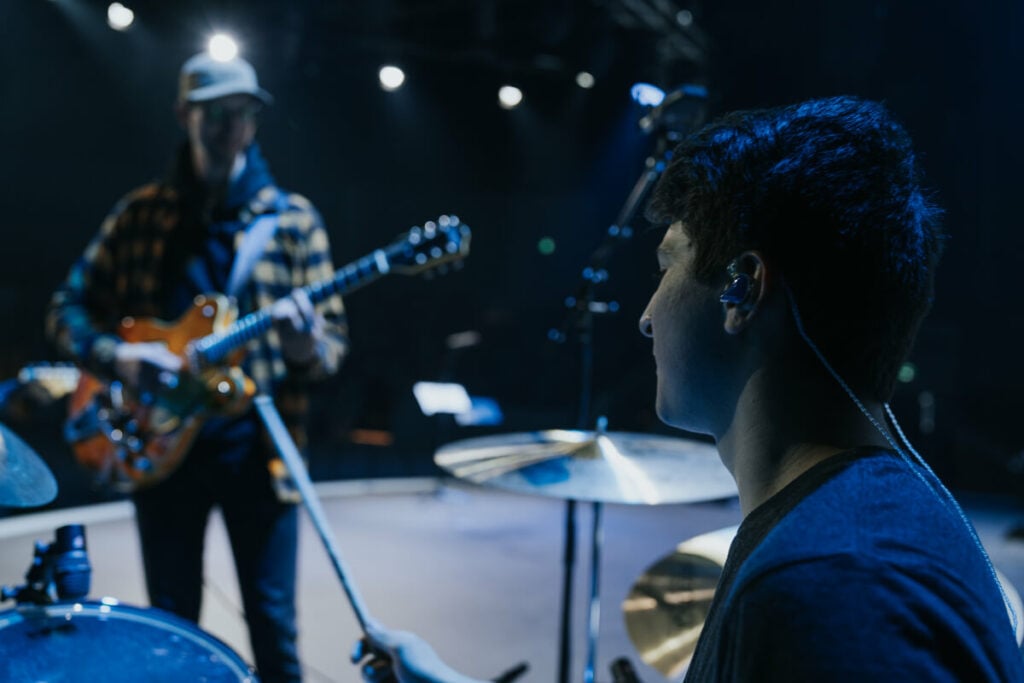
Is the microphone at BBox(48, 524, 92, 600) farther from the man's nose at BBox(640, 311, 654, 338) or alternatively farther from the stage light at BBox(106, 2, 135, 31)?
the stage light at BBox(106, 2, 135, 31)

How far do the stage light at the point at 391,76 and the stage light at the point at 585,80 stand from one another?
1783 millimetres

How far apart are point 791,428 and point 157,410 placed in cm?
201

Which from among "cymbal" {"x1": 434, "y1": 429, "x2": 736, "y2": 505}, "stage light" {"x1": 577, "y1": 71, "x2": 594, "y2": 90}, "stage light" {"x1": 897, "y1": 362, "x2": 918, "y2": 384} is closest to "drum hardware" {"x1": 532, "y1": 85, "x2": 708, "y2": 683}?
"cymbal" {"x1": 434, "y1": 429, "x2": 736, "y2": 505}

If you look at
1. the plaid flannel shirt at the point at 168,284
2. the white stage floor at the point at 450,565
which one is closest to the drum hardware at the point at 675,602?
the plaid flannel shirt at the point at 168,284

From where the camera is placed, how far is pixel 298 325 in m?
2.26

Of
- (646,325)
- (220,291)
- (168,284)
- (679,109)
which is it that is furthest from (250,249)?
(646,325)

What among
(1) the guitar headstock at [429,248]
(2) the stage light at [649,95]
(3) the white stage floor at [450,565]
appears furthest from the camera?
(3) the white stage floor at [450,565]

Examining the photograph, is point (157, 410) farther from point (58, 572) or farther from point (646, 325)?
point (646, 325)

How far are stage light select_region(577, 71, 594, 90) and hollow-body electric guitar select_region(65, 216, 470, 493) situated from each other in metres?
4.80

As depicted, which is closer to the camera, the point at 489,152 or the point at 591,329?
the point at 591,329

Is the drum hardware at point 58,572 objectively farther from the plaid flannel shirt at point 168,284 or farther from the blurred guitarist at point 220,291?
the plaid flannel shirt at point 168,284

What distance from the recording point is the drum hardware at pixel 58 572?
3.92ft

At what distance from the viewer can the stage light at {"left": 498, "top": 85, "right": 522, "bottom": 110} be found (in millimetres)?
8141

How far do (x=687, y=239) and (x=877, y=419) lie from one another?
9.9 inches
